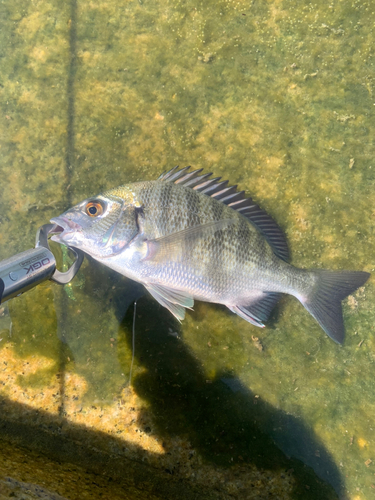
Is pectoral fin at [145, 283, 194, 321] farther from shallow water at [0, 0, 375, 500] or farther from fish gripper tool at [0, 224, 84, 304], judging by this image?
fish gripper tool at [0, 224, 84, 304]

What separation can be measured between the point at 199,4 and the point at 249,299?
2.48 m

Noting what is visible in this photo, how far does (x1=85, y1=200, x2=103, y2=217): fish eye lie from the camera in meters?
1.92

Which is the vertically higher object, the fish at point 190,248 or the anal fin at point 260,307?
the fish at point 190,248

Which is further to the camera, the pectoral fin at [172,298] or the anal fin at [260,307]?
the anal fin at [260,307]

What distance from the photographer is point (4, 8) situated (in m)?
2.54

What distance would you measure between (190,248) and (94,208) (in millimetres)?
703

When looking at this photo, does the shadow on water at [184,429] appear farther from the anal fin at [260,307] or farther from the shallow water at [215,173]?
the anal fin at [260,307]

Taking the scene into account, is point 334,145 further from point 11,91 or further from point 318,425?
point 11,91

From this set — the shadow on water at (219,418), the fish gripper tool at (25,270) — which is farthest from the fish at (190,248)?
the shadow on water at (219,418)

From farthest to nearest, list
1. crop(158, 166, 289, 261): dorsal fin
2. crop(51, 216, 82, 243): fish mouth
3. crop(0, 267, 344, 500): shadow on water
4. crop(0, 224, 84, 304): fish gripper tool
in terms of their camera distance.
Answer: crop(0, 267, 344, 500): shadow on water
crop(158, 166, 289, 261): dorsal fin
crop(51, 216, 82, 243): fish mouth
crop(0, 224, 84, 304): fish gripper tool

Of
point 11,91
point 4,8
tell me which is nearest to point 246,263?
point 11,91

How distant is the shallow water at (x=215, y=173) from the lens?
2262 millimetres

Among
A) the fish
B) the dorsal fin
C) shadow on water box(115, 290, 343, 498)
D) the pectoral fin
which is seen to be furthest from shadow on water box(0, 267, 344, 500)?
the dorsal fin

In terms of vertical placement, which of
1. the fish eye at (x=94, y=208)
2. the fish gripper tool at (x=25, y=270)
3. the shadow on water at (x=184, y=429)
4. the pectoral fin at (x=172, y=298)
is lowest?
the shadow on water at (x=184, y=429)
